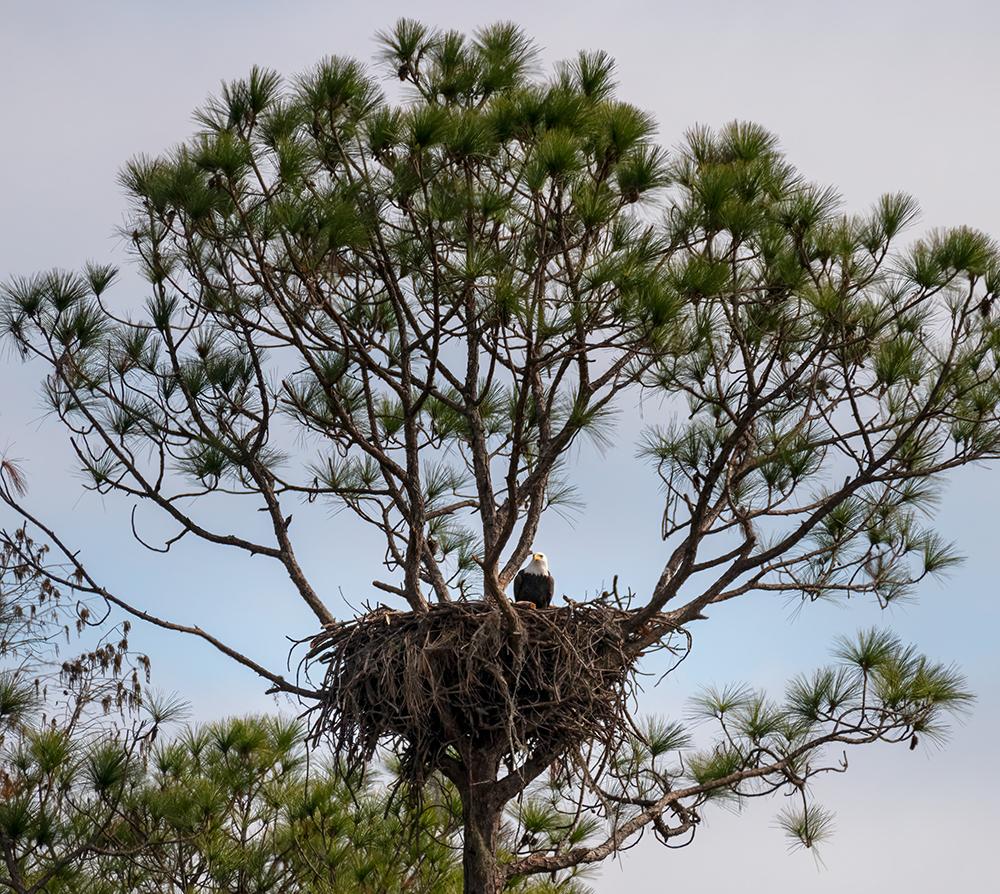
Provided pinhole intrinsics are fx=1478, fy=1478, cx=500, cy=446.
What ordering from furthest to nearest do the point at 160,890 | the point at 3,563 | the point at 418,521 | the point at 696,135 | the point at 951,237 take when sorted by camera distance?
1. the point at 3,563
2. the point at 160,890
3. the point at 696,135
4. the point at 418,521
5. the point at 951,237

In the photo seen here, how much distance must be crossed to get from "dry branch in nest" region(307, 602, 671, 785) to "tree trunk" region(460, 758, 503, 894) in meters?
0.11

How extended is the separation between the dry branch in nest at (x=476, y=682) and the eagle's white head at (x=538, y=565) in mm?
522

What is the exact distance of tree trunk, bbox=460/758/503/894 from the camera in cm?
607

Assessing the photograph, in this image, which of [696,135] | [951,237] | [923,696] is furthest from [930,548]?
[696,135]

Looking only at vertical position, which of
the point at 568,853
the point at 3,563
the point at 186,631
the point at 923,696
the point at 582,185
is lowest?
the point at 568,853

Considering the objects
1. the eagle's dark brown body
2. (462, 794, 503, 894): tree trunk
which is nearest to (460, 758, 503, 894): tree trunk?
(462, 794, 503, 894): tree trunk

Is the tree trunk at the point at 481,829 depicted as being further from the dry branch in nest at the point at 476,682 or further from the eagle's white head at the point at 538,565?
the eagle's white head at the point at 538,565

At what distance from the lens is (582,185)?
6.25 meters

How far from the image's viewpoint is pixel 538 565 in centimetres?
679

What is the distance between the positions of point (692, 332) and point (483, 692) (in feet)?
5.65

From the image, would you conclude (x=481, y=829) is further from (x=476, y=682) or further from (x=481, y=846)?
(x=476, y=682)

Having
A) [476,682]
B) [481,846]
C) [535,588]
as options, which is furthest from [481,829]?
[535,588]

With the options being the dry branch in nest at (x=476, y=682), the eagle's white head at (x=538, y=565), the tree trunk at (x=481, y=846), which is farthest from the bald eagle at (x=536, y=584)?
the tree trunk at (x=481, y=846)

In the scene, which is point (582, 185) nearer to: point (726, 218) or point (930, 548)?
point (726, 218)
